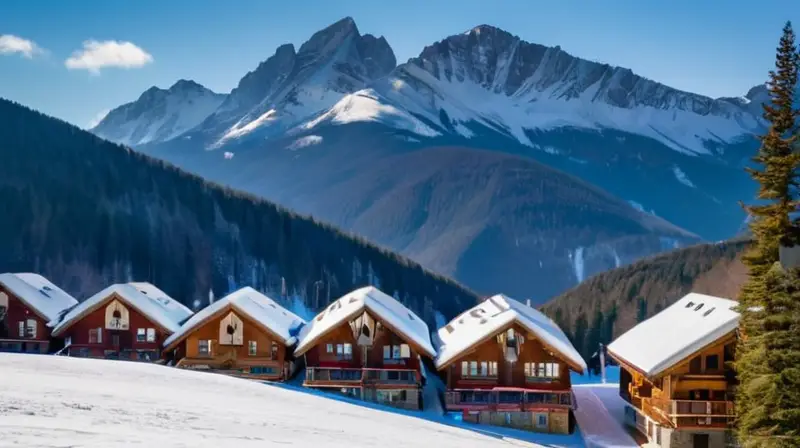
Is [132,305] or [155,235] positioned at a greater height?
[155,235]

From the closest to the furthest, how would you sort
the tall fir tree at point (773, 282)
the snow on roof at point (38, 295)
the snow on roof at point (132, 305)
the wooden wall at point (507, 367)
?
the tall fir tree at point (773, 282) → the wooden wall at point (507, 367) → the snow on roof at point (132, 305) → the snow on roof at point (38, 295)

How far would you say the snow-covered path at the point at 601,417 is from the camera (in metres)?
47.7

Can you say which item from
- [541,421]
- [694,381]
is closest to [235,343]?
[541,421]

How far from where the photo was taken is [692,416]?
43250 mm

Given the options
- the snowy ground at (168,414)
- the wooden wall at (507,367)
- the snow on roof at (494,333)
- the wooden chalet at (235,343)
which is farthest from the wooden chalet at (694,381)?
the wooden chalet at (235,343)

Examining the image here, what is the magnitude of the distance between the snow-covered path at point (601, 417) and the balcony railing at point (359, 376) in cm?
1159

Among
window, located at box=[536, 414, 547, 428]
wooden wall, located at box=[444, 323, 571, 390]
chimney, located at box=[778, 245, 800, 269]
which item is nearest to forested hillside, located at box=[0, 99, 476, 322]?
wooden wall, located at box=[444, 323, 571, 390]

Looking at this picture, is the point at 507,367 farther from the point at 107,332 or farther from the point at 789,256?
the point at 107,332

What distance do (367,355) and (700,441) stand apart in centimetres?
2027

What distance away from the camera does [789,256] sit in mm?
33219

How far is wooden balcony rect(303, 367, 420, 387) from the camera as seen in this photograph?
50312 mm

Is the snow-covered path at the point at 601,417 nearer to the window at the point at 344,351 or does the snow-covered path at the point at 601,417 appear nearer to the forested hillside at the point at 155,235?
the window at the point at 344,351

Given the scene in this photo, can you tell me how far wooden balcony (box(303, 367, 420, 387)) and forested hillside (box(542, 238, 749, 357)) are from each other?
49.3 meters

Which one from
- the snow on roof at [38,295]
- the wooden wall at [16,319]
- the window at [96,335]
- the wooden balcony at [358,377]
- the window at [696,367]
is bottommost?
the wooden balcony at [358,377]
